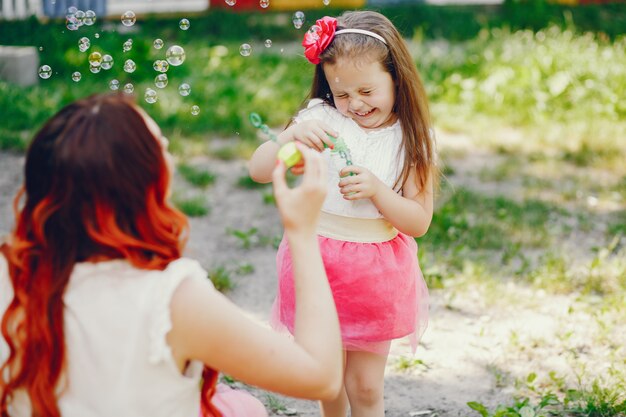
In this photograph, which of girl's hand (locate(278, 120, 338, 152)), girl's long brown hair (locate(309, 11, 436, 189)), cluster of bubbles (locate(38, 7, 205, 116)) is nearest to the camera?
girl's hand (locate(278, 120, 338, 152))

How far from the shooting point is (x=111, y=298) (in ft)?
4.62

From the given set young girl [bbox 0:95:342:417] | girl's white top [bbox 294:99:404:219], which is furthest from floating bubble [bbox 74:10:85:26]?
young girl [bbox 0:95:342:417]

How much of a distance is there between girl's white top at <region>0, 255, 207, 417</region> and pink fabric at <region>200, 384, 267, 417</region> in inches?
14.5

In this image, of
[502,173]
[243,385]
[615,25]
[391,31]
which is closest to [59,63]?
[502,173]

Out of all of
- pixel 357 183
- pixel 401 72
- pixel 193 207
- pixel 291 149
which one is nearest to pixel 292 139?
pixel 357 183

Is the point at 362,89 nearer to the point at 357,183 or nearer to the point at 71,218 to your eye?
the point at 357,183

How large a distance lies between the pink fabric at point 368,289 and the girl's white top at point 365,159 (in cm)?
9

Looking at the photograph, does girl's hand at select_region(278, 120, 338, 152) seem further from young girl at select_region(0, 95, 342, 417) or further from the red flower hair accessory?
young girl at select_region(0, 95, 342, 417)

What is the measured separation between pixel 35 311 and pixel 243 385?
1441mm

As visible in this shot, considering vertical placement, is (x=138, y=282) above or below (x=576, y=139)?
above

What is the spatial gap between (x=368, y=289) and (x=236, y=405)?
1.62 ft

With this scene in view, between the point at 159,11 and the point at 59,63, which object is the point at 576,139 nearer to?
the point at 59,63

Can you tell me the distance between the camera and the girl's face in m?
2.08

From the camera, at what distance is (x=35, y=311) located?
1409 millimetres
